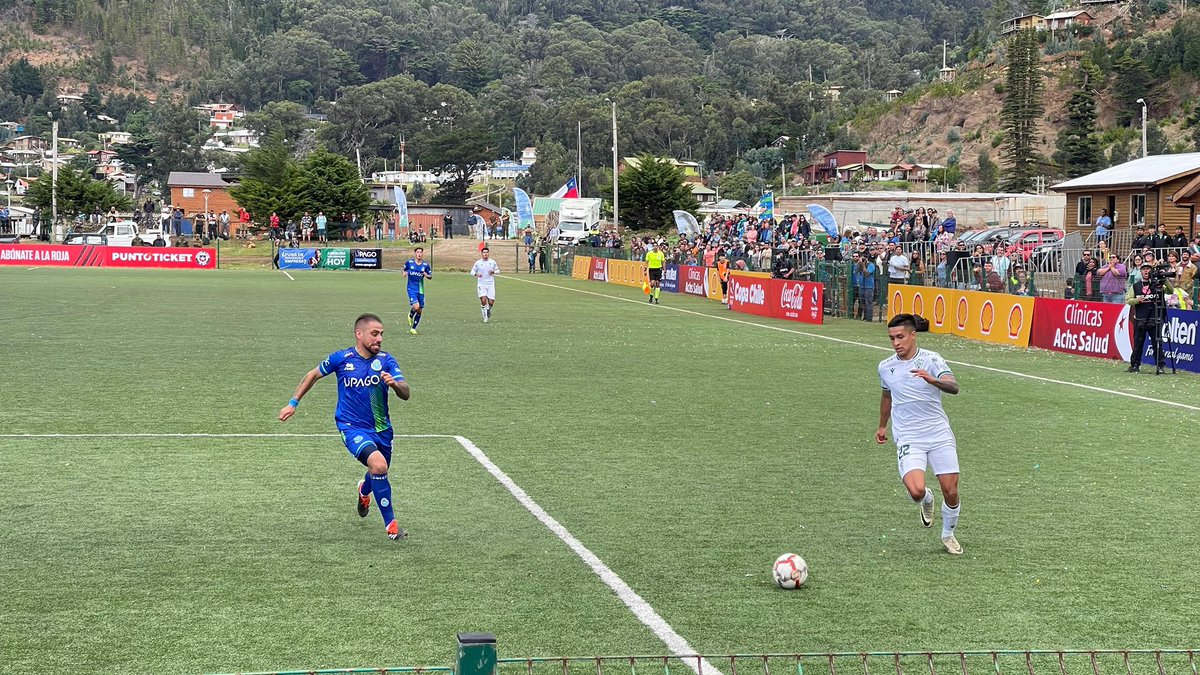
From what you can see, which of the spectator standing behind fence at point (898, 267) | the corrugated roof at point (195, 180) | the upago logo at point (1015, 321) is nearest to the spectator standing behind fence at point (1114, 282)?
the upago logo at point (1015, 321)

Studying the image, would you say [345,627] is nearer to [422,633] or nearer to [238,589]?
[422,633]

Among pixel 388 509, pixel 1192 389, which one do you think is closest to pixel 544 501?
pixel 388 509

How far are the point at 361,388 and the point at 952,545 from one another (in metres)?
4.42

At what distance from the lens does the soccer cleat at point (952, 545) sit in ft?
30.7

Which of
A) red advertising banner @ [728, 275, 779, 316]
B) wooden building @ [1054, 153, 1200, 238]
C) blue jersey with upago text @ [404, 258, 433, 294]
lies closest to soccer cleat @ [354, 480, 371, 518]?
blue jersey with upago text @ [404, 258, 433, 294]

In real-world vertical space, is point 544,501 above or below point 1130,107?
below

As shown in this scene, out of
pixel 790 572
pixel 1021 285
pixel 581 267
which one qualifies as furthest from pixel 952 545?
pixel 581 267

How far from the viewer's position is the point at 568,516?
10508mm

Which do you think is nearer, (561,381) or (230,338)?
(561,381)

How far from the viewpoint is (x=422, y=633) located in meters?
7.26

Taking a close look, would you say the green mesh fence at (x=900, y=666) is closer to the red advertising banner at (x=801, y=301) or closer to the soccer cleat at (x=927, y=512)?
the soccer cleat at (x=927, y=512)

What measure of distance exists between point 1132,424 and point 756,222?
128 ft

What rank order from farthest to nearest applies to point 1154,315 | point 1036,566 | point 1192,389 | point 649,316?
1. point 649,316
2. point 1154,315
3. point 1192,389
4. point 1036,566

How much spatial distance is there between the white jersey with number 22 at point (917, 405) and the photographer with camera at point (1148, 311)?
45.6 ft
